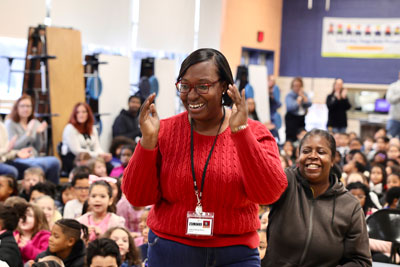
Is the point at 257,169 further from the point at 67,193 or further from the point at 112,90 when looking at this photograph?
the point at 112,90

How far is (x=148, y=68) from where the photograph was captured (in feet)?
37.8

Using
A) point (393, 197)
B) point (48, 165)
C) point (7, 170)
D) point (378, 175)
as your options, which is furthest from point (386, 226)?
point (48, 165)

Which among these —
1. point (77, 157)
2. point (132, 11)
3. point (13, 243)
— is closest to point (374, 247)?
point (13, 243)

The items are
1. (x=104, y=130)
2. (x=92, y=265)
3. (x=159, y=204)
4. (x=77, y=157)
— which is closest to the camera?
(x=159, y=204)

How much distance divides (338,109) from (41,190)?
8618mm

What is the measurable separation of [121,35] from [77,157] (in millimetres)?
4088

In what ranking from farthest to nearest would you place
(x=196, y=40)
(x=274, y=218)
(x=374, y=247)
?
(x=196, y=40), (x=374, y=247), (x=274, y=218)

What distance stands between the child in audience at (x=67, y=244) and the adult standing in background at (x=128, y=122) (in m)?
6.10

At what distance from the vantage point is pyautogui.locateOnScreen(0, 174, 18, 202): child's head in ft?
19.9

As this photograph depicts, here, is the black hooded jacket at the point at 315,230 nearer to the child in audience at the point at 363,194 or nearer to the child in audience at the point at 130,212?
the child in audience at the point at 363,194

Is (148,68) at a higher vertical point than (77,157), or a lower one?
higher

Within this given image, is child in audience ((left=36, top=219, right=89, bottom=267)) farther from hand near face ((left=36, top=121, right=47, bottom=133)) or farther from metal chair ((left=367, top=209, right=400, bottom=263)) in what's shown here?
hand near face ((left=36, top=121, right=47, bottom=133))

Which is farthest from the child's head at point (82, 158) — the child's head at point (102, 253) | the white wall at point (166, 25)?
the white wall at point (166, 25)

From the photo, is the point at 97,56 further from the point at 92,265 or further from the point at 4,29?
the point at 92,265
